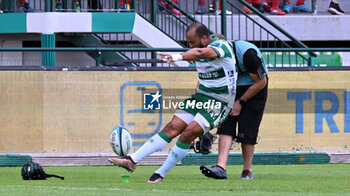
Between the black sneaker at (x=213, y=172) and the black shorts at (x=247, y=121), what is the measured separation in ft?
2.02

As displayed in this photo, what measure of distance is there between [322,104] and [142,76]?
3.02 metres

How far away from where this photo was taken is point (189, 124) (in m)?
9.64

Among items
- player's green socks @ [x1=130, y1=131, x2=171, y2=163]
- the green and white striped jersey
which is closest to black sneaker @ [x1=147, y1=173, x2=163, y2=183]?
player's green socks @ [x1=130, y1=131, x2=171, y2=163]

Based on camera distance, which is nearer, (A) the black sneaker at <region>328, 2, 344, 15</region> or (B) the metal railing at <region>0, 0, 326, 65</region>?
(B) the metal railing at <region>0, 0, 326, 65</region>

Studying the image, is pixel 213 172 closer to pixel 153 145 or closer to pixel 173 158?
pixel 173 158

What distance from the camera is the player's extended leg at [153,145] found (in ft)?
30.1

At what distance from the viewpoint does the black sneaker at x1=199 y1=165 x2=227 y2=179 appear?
9.74m

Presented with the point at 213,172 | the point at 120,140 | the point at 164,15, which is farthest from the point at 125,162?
the point at 164,15

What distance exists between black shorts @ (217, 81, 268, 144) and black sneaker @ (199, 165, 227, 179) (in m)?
0.62

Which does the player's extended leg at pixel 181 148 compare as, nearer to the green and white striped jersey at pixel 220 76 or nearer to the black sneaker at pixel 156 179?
the black sneaker at pixel 156 179

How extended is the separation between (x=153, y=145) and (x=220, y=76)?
108cm

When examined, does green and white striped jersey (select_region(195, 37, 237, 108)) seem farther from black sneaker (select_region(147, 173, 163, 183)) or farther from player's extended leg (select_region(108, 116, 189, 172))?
black sneaker (select_region(147, 173, 163, 183))

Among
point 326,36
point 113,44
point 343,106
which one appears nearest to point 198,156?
point 343,106

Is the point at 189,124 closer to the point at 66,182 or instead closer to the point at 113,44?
the point at 66,182
